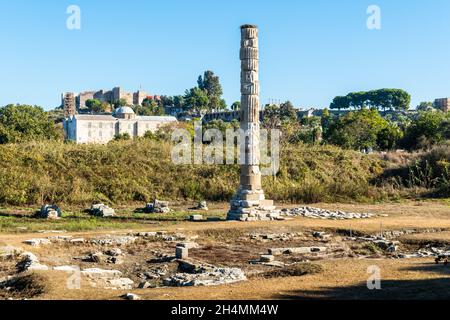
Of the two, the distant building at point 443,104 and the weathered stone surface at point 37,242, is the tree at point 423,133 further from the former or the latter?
the distant building at point 443,104

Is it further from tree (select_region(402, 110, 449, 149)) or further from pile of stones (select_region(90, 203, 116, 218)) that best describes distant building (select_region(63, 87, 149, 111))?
pile of stones (select_region(90, 203, 116, 218))

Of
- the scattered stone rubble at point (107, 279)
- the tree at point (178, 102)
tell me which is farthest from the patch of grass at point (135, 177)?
the tree at point (178, 102)

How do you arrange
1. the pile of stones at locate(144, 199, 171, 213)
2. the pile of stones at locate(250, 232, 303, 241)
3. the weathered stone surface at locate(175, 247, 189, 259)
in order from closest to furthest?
the weathered stone surface at locate(175, 247, 189, 259) < the pile of stones at locate(250, 232, 303, 241) < the pile of stones at locate(144, 199, 171, 213)

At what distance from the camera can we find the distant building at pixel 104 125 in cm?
10794

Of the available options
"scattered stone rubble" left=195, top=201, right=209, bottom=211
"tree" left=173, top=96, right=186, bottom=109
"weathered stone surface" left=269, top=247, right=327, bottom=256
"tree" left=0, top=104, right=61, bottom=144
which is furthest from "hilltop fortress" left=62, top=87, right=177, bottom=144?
"weathered stone surface" left=269, top=247, right=327, bottom=256

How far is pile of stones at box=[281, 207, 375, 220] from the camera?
80.4 ft

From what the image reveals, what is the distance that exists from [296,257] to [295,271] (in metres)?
3.35

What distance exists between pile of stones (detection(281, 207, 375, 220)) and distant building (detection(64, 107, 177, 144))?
79.1 meters

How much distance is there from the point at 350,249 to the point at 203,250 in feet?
14.1

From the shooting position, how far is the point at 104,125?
112688mm

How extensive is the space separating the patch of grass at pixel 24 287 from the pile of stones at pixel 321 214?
45.0ft
